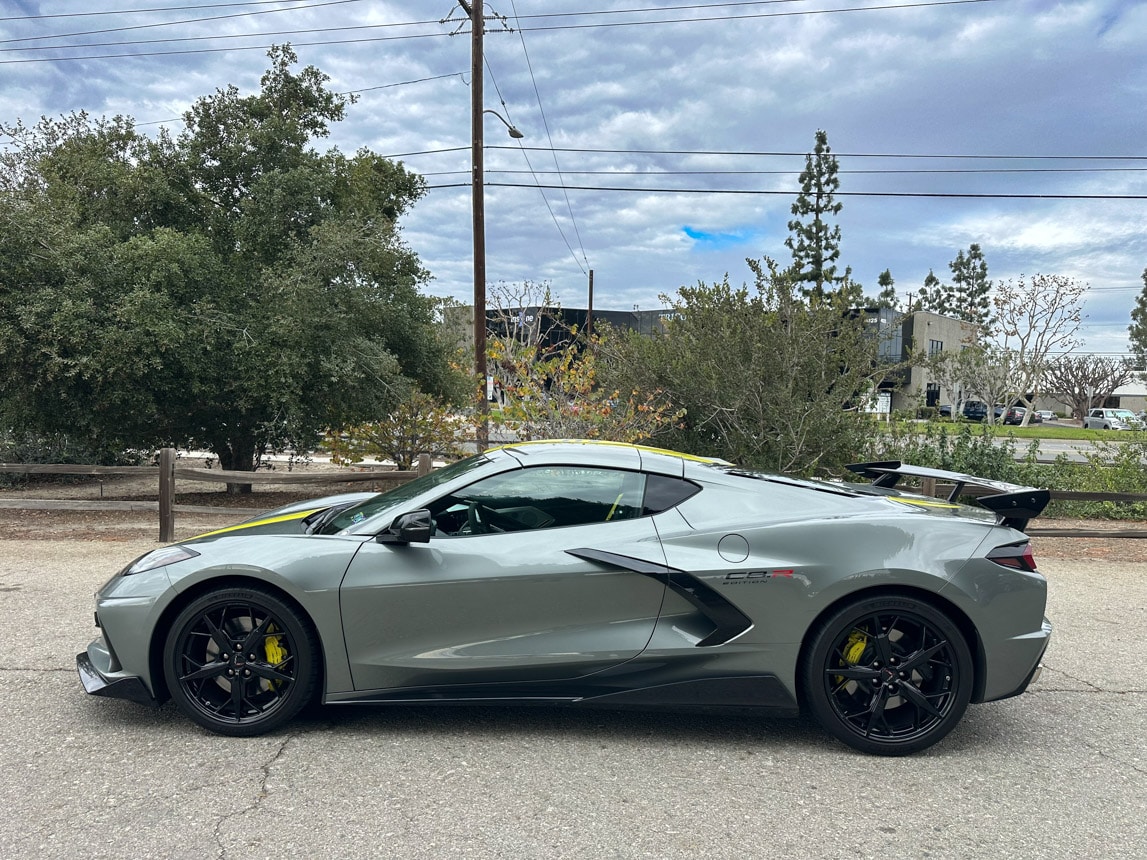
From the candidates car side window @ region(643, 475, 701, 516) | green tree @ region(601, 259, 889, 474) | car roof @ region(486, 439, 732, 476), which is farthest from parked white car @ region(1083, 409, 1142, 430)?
car side window @ region(643, 475, 701, 516)

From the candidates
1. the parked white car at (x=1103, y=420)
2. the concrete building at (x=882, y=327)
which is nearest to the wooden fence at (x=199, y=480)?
the concrete building at (x=882, y=327)

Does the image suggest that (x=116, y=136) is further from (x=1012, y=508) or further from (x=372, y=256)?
(x=1012, y=508)

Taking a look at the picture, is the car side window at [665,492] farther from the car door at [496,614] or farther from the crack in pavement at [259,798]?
the crack in pavement at [259,798]

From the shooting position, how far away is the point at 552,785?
3.25m

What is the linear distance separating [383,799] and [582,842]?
0.82 metres

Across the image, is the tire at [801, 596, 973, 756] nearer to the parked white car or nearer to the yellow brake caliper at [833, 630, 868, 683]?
the yellow brake caliper at [833, 630, 868, 683]

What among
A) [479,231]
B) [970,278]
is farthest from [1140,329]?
[479,231]

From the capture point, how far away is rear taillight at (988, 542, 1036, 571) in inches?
142

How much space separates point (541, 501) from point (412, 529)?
0.65 metres

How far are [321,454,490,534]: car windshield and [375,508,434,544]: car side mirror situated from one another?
26 cm

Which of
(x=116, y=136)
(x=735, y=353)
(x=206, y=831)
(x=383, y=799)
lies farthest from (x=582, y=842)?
(x=116, y=136)

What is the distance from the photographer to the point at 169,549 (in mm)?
3842

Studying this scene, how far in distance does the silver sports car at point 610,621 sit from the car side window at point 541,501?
0.08 m

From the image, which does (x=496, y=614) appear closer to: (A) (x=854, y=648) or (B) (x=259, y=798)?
(B) (x=259, y=798)
